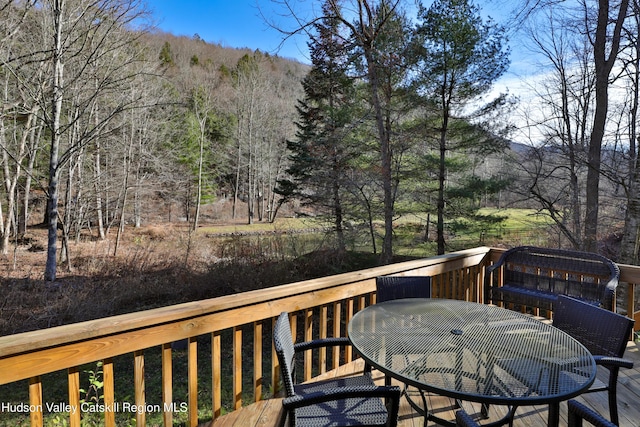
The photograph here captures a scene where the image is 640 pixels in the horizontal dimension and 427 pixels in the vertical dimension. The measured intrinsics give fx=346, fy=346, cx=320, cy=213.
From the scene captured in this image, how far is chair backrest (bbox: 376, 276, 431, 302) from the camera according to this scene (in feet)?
8.77

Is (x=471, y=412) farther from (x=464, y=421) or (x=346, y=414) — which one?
(x=464, y=421)

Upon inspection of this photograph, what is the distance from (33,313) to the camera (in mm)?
6320

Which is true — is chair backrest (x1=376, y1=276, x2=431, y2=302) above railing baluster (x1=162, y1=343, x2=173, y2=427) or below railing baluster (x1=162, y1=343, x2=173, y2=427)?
above

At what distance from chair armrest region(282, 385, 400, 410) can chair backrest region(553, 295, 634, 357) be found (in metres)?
1.32

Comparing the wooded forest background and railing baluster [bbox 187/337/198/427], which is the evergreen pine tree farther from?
railing baluster [bbox 187/337/198/427]

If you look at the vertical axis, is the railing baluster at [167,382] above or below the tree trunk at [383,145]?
below

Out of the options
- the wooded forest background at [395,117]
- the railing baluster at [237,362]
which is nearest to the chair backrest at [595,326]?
the railing baluster at [237,362]

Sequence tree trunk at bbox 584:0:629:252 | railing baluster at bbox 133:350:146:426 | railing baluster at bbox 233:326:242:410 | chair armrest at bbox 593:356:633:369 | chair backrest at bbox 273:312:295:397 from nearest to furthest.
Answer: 1. chair backrest at bbox 273:312:295:397
2. railing baluster at bbox 133:350:146:426
3. chair armrest at bbox 593:356:633:369
4. railing baluster at bbox 233:326:242:410
5. tree trunk at bbox 584:0:629:252

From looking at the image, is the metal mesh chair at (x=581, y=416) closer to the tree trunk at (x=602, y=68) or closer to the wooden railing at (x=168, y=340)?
the wooden railing at (x=168, y=340)

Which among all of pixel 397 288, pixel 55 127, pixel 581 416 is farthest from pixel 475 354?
pixel 55 127

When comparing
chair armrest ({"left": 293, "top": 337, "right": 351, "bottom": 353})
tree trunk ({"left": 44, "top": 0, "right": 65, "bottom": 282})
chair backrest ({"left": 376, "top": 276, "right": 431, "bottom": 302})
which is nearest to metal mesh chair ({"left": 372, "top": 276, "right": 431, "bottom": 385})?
chair backrest ({"left": 376, "top": 276, "right": 431, "bottom": 302})

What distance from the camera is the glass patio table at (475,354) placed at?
1.40 m

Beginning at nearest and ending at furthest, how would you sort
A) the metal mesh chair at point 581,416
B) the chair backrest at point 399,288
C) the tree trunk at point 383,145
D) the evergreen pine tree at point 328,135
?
the metal mesh chair at point 581,416
the chair backrest at point 399,288
the tree trunk at point 383,145
the evergreen pine tree at point 328,135

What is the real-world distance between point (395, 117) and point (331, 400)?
33.2 ft
